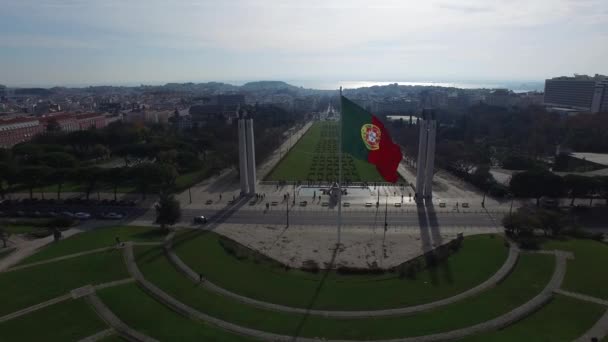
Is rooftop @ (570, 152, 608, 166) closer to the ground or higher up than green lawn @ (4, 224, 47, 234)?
higher up

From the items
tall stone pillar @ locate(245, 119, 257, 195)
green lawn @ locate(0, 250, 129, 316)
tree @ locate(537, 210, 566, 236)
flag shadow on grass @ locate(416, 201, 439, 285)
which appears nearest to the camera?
green lawn @ locate(0, 250, 129, 316)

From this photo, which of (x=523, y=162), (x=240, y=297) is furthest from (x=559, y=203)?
(x=240, y=297)

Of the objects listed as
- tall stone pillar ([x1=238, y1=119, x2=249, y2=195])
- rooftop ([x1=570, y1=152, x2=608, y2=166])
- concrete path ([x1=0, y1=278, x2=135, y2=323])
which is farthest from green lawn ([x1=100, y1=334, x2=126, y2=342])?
rooftop ([x1=570, y1=152, x2=608, y2=166])

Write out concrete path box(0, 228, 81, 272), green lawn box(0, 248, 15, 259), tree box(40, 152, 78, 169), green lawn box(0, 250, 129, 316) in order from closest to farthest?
green lawn box(0, 250, 129, 316)
concrete path box(0, 228, 81, 272)
green lawn box(0, 248, 15, 259)
tree box(40, 152, 78, 169)

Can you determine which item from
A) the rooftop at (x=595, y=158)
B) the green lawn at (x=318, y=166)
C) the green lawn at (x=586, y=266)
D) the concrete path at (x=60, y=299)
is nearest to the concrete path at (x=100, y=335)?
the concrete path at (x=60, y=299)

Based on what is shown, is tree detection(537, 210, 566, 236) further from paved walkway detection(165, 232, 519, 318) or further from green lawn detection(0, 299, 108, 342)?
green lawn detection(0, 299, 108, 342)

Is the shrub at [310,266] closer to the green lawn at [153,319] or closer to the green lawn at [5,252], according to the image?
the green lawn at [153,319]

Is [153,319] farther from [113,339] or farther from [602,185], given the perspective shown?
[602,185]
